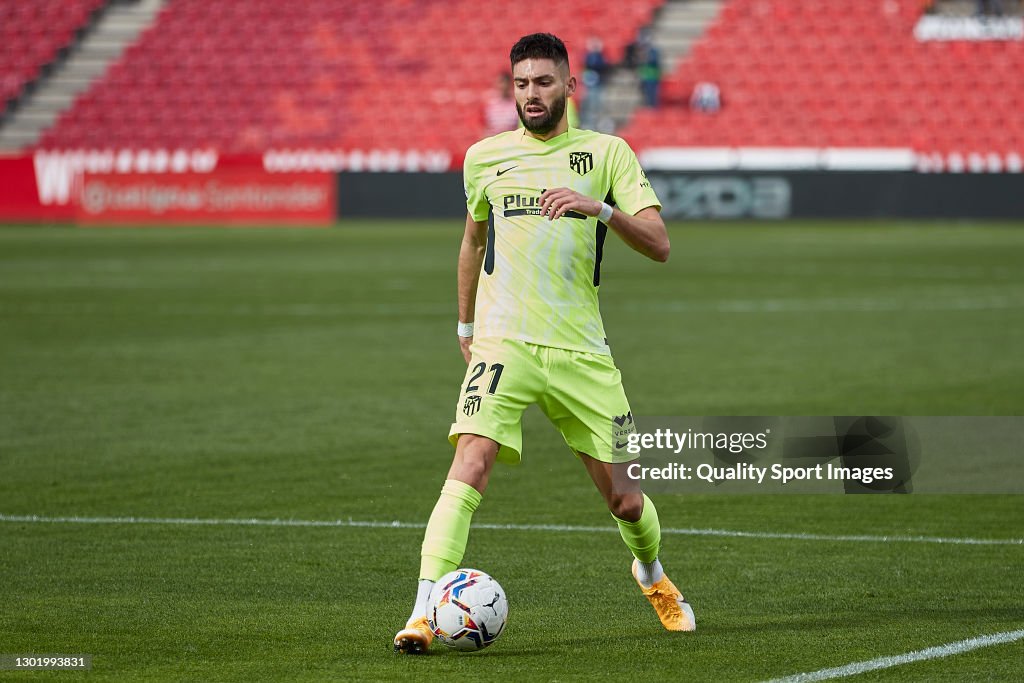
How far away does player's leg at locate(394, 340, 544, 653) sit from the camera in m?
5.50

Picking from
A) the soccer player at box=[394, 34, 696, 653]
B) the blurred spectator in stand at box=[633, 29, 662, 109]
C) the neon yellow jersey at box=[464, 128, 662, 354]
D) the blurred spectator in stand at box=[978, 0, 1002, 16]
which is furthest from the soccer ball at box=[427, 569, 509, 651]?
the blurred spectator in stand at box=[978, 0, 1002, 16]

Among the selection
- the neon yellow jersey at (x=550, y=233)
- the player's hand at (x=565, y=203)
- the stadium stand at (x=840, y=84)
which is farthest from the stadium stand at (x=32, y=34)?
the player's hand at (x=565, y=203)

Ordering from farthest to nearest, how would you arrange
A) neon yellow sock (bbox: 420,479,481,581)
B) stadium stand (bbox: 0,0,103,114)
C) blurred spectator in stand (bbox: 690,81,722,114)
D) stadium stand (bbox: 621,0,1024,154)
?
stadium stand (bbox: 0,0,103,114)
blurred spectator in stand (bbox: 690,81,722,114)
stadium stand (bbox: 621,0,1024,154)
neon yellow sock (bbox: 420,479,481,581)

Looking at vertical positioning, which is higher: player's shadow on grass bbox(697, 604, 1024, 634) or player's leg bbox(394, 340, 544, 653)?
player's leg bbox(394, 340, 544, 653)

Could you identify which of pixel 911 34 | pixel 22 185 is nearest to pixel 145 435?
pixel 22 185

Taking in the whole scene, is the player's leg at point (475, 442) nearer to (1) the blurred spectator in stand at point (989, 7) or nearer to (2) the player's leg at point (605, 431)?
(2) the player's leg at point (605, 431)

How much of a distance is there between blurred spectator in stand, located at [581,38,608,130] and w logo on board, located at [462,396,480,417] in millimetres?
31684

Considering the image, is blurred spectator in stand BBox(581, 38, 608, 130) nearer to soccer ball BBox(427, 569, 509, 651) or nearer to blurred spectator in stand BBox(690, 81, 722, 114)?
blurred spectator in stand BBox(690, 81, 722, 114)

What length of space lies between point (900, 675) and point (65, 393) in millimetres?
8750

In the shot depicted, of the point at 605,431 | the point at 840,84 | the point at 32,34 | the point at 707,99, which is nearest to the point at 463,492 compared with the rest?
the point at 605,431

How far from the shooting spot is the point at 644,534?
5.98 metres

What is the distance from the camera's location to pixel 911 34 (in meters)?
40.4

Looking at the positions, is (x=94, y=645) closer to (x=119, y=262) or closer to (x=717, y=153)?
(x=119, y=262)

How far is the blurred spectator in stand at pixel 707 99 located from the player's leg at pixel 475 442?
33901mm
